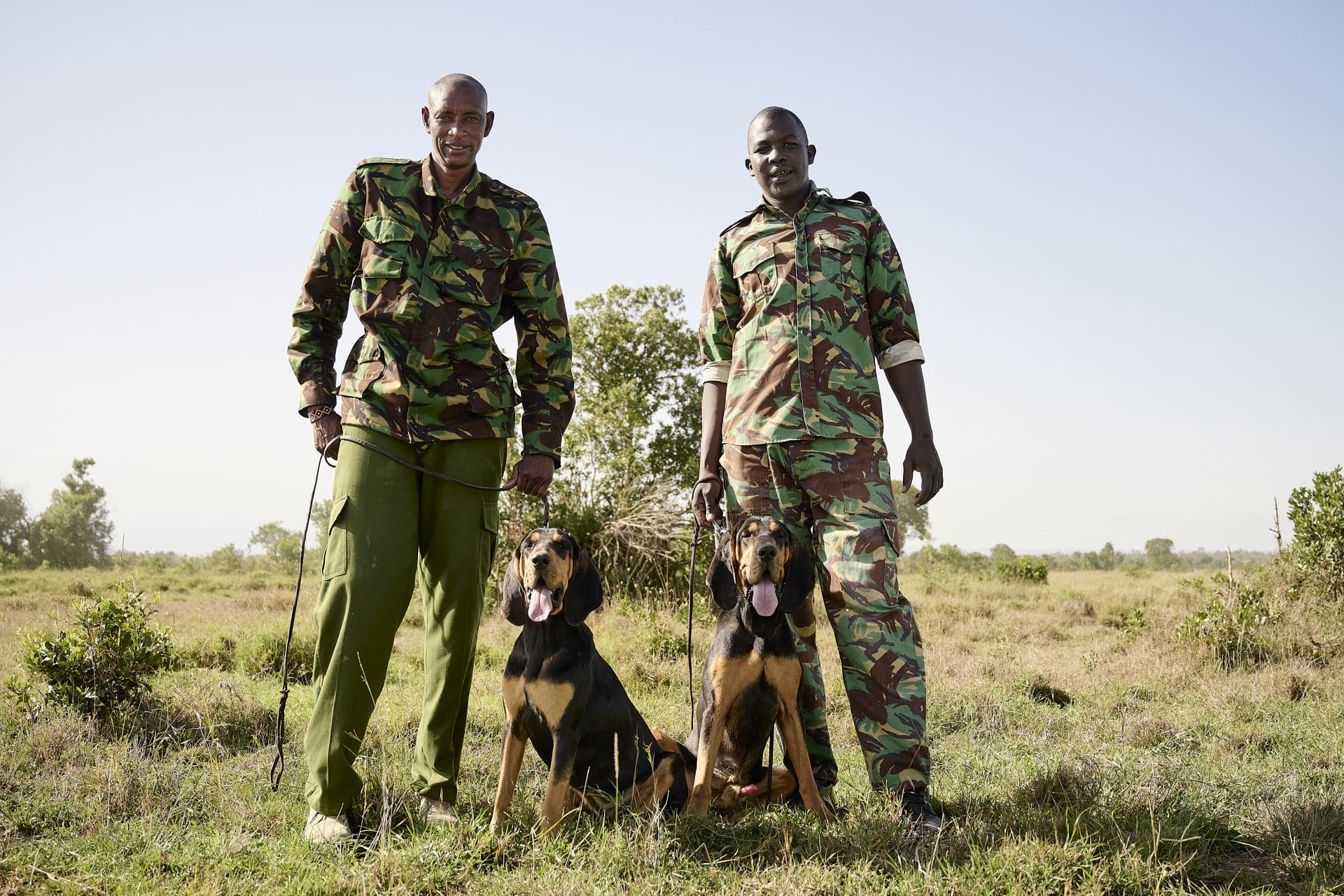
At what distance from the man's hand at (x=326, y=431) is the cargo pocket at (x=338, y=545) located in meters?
0.27

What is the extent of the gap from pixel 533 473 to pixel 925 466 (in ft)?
5.67

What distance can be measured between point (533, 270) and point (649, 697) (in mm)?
3998

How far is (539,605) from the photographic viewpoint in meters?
3.50

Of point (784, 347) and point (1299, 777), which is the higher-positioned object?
point (784, 347)

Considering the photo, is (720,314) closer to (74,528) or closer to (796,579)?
(796,579)

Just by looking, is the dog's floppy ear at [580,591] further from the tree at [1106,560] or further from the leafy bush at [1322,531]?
the tree at [1106,560]

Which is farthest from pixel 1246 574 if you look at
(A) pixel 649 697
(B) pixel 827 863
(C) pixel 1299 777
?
(B) pixel 827 863

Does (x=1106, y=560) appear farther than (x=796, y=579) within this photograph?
Yes

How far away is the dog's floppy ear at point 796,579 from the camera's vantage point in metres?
3.74

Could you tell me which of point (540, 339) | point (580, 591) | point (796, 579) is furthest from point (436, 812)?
point (540, 339)

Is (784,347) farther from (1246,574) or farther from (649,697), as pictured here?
(1246,574)

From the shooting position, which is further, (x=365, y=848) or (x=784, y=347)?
(x=784, y=347)

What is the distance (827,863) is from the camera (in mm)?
3236

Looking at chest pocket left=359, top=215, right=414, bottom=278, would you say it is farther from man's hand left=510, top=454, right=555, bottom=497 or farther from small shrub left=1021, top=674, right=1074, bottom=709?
small shrub left=1021, top=674, right=1074, bottom=709
